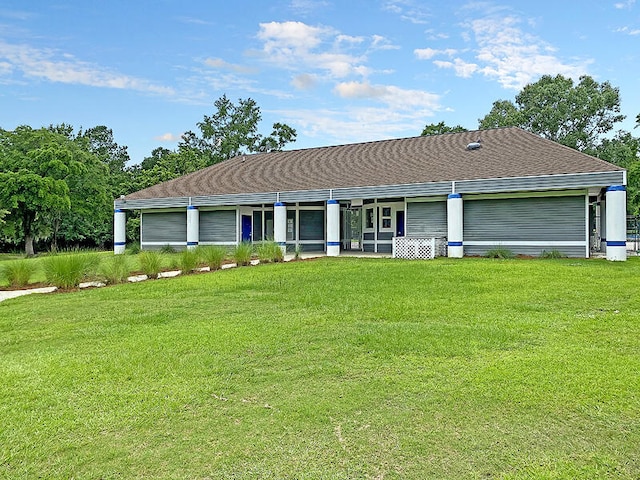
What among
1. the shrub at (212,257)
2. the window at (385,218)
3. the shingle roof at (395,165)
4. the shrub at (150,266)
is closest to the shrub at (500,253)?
the shingle roof at (395,165)

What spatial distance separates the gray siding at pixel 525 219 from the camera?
639 inches

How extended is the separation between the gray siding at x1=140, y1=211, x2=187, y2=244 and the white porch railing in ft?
39.4

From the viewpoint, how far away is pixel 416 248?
56.7 ft

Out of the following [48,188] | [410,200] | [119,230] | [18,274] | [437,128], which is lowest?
[18,274]

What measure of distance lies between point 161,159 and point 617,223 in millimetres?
37573

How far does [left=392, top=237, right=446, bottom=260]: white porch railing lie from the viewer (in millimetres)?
17125

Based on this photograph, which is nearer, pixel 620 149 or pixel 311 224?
pixel 311 224

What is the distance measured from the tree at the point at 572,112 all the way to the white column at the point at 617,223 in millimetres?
30129

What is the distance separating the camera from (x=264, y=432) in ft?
11.1

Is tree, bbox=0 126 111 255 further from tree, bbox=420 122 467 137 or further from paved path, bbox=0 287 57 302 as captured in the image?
tree, bbox=420 122 467 137

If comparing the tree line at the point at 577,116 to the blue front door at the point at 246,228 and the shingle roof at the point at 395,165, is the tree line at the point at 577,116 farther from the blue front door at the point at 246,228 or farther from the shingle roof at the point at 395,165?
the blue front door at the point at 246,228

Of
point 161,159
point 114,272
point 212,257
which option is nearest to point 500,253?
point 212,257


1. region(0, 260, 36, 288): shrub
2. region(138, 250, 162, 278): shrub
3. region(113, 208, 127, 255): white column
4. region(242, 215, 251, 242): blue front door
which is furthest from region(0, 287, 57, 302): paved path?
region(113, 208, 127, 255): white column

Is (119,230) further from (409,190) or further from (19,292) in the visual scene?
(409,190)
